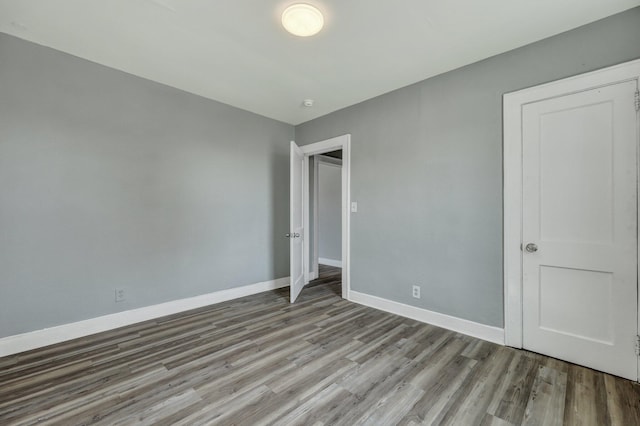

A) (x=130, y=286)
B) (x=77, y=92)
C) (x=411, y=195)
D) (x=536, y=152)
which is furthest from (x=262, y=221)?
(x=536, y=152)

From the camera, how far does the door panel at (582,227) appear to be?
73.7 inches

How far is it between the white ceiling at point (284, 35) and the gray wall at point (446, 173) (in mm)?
160

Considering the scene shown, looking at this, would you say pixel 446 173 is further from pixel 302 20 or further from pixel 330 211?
pixel 330 211

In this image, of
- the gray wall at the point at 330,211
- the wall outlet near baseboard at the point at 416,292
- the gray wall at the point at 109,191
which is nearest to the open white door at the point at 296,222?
the gray wall at the point at 109,191

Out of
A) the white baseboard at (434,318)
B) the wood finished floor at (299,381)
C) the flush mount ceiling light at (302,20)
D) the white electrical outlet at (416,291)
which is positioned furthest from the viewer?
the white electrical outlet at (416,291)

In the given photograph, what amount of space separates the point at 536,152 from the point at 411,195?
115 cm

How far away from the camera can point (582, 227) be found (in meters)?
2.03

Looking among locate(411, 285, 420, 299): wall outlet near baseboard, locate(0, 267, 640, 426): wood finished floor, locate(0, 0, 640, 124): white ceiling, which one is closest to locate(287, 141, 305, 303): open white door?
locate(0, 267, 640, 426): wood finished floor

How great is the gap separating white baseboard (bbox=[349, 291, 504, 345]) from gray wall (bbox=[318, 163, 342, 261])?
2.70 meters

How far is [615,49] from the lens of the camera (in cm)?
192

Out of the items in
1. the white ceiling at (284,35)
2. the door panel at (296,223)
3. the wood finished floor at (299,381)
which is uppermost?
the white ceiling at (284,35)

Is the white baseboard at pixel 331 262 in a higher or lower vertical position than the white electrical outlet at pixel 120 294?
lower

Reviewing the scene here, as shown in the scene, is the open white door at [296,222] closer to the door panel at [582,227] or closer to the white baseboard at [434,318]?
the white baseboard at [434,318]

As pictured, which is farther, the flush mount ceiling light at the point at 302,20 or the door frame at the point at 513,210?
the door frame at the point at 513,210
